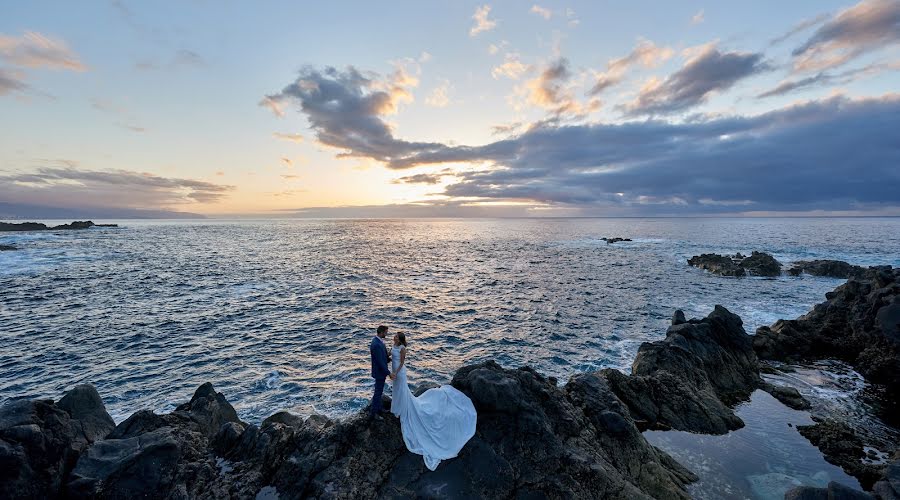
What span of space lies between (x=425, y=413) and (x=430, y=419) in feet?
0.79

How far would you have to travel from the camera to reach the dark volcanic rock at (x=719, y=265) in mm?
63700

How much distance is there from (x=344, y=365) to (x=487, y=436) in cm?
1764

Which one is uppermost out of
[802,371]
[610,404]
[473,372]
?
[473,372]

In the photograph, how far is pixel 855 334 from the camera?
94.7ft

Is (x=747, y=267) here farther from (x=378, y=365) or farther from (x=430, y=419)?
(x=378, y=365)

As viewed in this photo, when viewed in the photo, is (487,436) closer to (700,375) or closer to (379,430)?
(379,430)

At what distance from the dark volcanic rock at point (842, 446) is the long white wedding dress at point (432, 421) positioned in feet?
51.4

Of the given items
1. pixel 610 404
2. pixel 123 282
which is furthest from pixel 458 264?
pixel 610 404

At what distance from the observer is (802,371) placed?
25.5 m

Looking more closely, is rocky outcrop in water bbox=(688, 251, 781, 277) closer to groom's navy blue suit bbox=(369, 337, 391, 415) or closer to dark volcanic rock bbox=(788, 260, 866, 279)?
dark volcanic rock bbox=(788, 260, 866, 279)

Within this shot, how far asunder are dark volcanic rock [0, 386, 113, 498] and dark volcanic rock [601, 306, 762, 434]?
20503 millimetres

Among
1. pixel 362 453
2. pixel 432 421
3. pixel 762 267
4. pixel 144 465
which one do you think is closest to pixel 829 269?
pixel 762 267

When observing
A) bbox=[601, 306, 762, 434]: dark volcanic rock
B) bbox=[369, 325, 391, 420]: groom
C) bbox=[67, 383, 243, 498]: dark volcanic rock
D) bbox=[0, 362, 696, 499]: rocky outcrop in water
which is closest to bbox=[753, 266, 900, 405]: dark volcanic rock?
bbox=[601, 306, 762, 434]: dark volcanic rock

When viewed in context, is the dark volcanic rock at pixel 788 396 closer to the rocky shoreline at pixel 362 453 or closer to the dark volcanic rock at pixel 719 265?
the rocky shoreline at pixel 362 453
